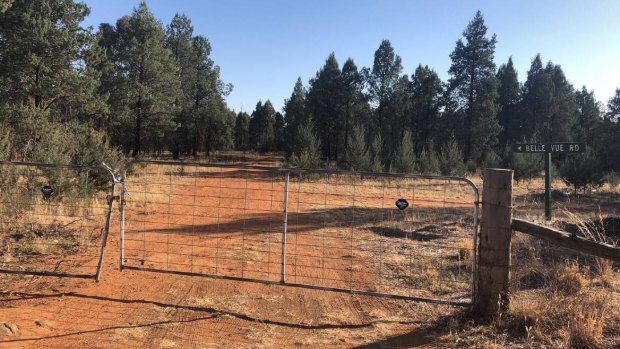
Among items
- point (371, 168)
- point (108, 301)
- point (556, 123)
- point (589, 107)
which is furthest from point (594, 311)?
point (589, 107)

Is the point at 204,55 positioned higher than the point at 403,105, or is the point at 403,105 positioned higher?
the point at 204,55

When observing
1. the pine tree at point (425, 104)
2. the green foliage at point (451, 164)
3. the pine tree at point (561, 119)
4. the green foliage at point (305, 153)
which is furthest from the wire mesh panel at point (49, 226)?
the pine tree at point (561, 119)

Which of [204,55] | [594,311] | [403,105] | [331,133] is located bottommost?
[594,311]

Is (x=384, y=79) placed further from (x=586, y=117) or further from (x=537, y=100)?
(x=586, y=117)

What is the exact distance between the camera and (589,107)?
2667 inches

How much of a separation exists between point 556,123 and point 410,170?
104 ft

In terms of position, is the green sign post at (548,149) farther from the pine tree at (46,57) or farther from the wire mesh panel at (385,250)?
the pine tree at (46,57)

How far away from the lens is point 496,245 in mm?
5016

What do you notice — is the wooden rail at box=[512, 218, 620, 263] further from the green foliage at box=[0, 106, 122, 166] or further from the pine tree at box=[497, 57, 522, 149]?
the pine tree at box=[497, 57, 522, 149]

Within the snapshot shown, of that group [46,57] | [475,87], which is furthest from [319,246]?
[475,87]

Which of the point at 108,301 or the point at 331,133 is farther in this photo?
the point at 331,133

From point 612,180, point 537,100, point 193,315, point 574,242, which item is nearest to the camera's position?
point 574,242

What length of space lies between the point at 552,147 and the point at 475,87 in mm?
36037

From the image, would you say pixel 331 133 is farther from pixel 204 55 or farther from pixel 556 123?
pixel 556 123
